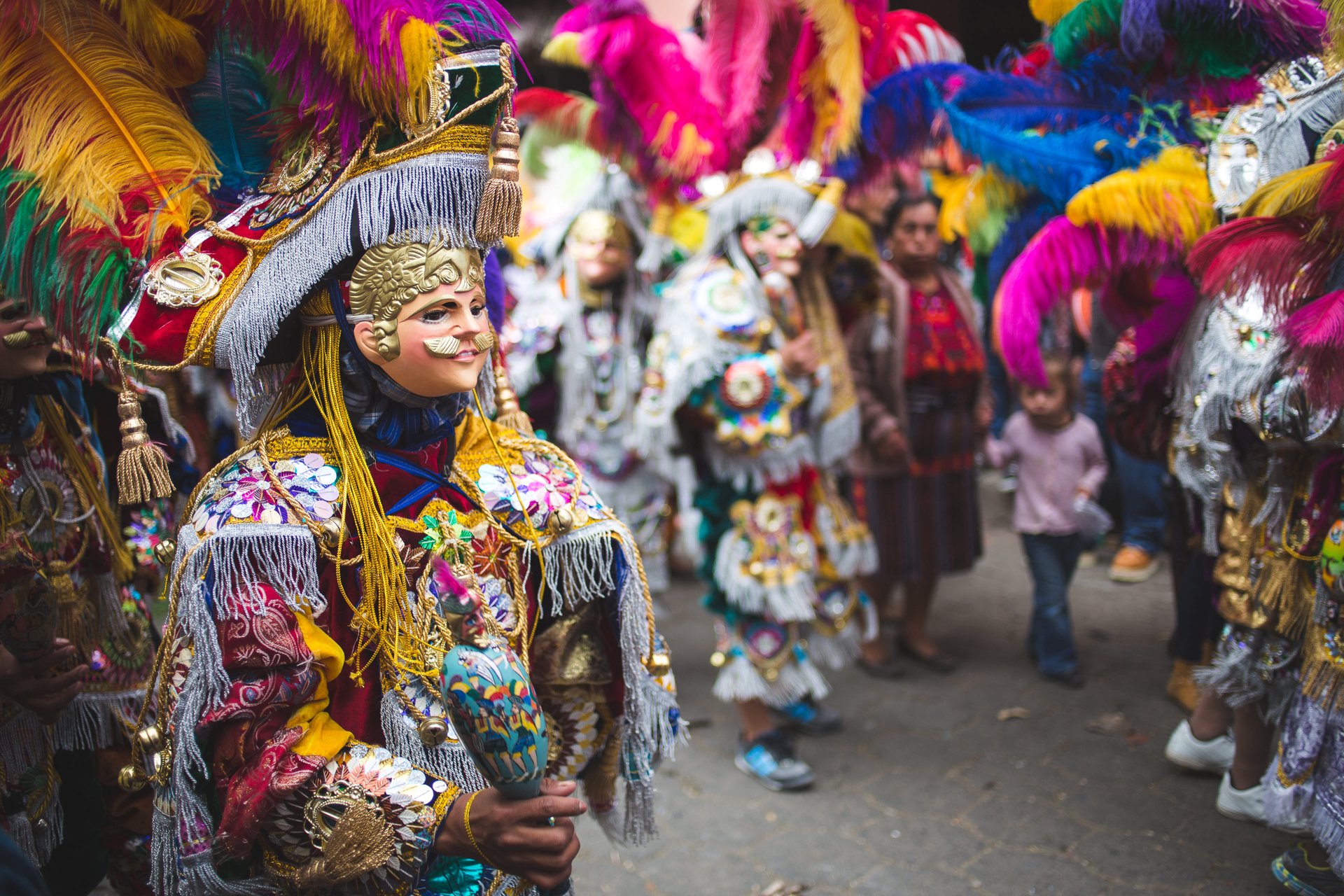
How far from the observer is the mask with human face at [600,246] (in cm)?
450

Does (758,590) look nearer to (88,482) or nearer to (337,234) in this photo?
(88,482)

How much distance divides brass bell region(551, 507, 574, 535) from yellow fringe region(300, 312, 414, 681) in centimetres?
31

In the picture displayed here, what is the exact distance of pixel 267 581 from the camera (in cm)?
163

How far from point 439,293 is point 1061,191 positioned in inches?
89.5

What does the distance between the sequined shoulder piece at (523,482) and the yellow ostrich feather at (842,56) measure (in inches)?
80.2

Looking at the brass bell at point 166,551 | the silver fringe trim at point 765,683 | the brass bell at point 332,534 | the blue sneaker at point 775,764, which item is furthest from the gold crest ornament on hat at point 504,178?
the blue sneaker at point 775,764

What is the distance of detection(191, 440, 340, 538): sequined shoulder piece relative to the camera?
166 cm

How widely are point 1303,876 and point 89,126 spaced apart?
11.1ft

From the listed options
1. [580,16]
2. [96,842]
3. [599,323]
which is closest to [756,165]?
[580,16]

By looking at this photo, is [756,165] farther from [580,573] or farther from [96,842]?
[96,842]

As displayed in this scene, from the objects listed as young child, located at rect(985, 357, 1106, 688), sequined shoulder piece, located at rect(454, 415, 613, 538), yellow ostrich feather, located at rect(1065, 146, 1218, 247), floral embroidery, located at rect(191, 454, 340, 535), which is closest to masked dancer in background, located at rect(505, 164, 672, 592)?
young child, located at rect(985, 357, 1106, 688)

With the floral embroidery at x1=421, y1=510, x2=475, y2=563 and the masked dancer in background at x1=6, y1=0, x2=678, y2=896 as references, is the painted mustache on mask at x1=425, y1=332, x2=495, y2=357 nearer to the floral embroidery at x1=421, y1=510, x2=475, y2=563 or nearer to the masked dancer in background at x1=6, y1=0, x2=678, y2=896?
the masked dancer in background at x1=6, y1=0, x2=678, y2=896

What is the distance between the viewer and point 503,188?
66.1 inches

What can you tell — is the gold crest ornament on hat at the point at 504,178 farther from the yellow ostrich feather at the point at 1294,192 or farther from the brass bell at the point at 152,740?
the yellow ostrich feather at the point at 1294,192
